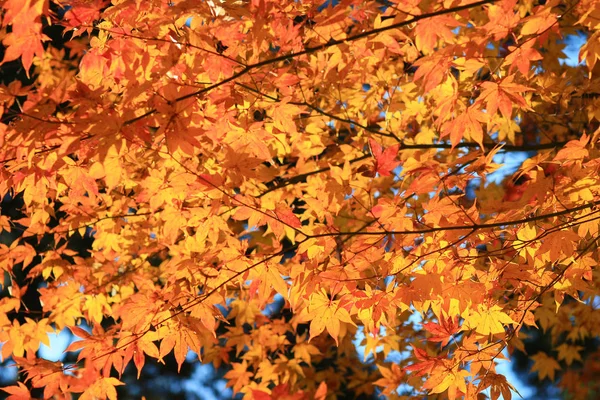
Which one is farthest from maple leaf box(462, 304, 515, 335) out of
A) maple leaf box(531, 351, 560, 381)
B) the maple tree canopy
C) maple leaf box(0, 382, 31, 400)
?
maple leaf box(531, 351, 560, 381)

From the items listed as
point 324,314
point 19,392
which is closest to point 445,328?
point 324,314

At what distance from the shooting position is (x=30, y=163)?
222cm

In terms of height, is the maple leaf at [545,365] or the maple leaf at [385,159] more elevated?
the maple leaf at [385,159]

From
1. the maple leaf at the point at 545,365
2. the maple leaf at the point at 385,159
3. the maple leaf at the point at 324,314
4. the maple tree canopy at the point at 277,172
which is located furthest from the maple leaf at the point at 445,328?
the maple leaf at the point at 545,365

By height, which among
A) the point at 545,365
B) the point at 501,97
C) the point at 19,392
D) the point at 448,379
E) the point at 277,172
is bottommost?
the point at 545,365

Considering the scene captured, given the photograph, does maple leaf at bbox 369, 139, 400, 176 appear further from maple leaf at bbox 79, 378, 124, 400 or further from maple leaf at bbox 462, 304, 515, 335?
maple leaf at bbox 79, 378, 124, 400

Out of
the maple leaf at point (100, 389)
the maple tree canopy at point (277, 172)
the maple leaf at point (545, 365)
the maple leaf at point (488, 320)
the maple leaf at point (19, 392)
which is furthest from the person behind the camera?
the maple leaf at point (545, 365)

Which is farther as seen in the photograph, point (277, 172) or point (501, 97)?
point (277, 172)

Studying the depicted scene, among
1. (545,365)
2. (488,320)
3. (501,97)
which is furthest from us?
(545,365)

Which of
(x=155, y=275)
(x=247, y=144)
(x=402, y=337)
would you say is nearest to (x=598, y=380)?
(x=402, y=337)

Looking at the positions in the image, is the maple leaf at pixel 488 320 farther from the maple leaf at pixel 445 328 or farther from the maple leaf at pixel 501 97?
the maple leaf at pixel 501 97

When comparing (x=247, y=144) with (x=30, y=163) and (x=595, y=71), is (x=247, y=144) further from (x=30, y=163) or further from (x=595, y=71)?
(x=595, y=71)

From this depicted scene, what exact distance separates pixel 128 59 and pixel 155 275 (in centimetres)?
217

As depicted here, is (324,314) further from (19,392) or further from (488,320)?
(19,392)
